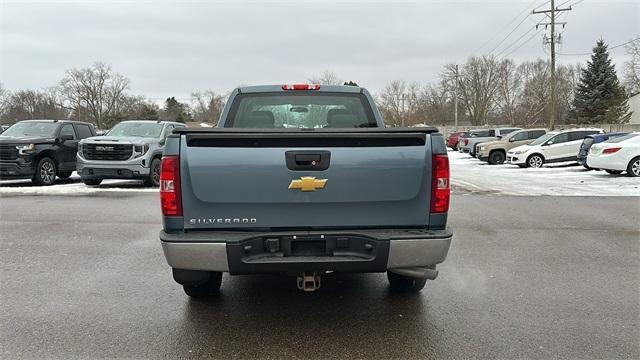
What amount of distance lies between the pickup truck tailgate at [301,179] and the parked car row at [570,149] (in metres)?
14.5

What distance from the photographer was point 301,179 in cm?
326

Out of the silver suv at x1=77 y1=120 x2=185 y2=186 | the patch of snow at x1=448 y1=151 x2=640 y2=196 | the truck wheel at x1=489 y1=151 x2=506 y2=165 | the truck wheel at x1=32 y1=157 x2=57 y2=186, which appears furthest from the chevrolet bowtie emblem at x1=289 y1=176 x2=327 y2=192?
the truck wheel at x1=489 y1=151 x2=506 y2=165

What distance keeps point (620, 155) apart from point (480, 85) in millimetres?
71804

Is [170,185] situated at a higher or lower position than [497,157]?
higher

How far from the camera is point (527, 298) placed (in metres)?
4.45

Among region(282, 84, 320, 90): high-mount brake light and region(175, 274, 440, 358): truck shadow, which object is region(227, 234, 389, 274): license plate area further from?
region(282, 84, 320, 90): high-mount brake light

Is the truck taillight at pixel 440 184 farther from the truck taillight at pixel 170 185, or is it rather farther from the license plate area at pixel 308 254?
the truck taillight at pixel 170 185

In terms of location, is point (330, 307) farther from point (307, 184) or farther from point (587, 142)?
point (587, 142)

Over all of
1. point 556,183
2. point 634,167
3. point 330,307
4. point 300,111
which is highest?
point 300,111

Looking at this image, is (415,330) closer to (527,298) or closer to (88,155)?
(527,298)

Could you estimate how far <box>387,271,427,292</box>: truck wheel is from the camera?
438cm

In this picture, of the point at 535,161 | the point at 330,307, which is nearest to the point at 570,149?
the point at 535,161

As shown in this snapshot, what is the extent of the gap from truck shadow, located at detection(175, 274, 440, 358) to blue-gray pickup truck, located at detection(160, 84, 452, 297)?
547 mm

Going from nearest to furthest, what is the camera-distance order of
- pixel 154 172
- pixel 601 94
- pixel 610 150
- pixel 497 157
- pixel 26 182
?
1. pixel 154 172
2. pixel 26 182
3. pixel 610 150
4. pixel 497 157
5. pixel 601 94
